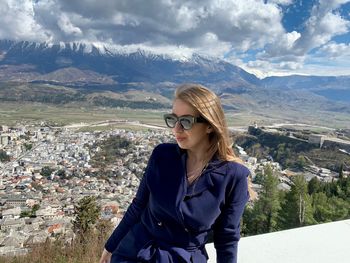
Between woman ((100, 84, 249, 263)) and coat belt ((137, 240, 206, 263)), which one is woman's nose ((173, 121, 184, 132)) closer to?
woman ((100, 84, 249, 263))

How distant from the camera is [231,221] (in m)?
1.42

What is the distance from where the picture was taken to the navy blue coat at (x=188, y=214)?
1388 mm

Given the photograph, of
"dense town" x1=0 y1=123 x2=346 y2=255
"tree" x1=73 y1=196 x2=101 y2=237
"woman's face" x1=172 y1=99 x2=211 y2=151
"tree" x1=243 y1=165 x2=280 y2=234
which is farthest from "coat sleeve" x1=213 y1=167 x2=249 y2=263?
"dense town" x1=0 y1=123 x2=346 y2=255

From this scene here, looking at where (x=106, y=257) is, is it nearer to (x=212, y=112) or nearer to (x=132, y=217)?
(x=132, y=217)

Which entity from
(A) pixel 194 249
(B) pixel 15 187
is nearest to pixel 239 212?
(A) pixel 194 249

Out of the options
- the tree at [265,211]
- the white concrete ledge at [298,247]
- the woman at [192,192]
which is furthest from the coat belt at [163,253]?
the tree at [265,211]

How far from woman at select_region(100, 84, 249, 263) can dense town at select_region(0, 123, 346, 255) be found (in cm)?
908

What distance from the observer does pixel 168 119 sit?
1522 mm

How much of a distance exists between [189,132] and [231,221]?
1.28 feet

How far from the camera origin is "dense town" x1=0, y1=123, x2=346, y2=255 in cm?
1445

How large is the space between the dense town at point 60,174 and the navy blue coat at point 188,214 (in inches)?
358

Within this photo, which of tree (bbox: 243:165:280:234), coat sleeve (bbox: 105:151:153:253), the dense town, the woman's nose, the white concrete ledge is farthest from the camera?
the dense town

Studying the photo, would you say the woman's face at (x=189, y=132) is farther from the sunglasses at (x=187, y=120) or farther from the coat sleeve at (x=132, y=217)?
the coat sleeve at (x=132, y=217)

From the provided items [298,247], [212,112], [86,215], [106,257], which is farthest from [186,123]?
[86,215]
